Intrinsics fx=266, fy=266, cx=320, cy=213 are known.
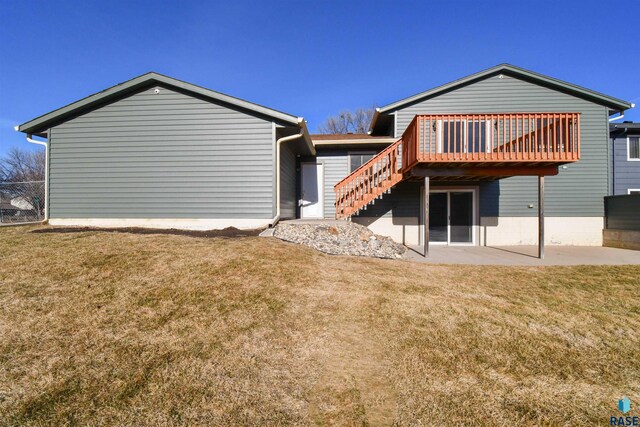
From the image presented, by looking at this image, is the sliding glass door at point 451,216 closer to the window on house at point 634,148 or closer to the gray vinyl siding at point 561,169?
the gray vinyl siding at point 561,169

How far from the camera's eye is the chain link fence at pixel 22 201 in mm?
8922

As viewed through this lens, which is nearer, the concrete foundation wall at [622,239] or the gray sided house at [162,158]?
the gray sided house at [162,158]

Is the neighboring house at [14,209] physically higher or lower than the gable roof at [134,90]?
lower

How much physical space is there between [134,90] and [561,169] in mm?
14123

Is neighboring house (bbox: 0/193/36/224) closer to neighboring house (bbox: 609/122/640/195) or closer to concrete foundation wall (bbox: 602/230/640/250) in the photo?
concrete foundation wall (bbox: 602/230/640/250)

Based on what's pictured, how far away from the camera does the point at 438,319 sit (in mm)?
3215

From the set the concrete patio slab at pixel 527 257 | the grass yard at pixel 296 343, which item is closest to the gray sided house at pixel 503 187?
the concrete patio slab at pixel 527 257

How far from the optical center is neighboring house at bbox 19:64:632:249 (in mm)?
6941

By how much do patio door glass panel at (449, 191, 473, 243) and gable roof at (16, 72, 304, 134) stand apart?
597 cm

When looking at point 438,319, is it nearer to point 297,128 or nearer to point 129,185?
point 297,128

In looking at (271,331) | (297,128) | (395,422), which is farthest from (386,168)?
(395,422)

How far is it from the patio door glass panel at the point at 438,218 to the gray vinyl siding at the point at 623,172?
6735 millimetres

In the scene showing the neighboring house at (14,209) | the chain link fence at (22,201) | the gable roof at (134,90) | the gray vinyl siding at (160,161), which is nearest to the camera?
the gable roof at (134,90)

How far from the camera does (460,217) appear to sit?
9.27 metres
